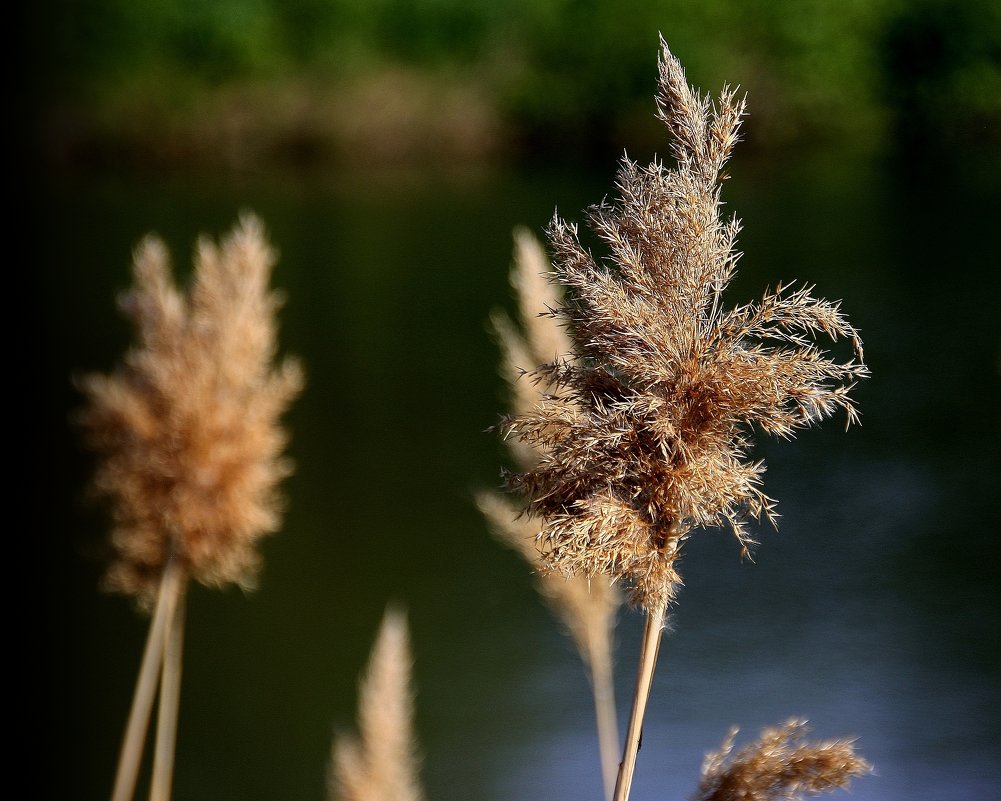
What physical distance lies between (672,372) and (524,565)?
384 centimetres

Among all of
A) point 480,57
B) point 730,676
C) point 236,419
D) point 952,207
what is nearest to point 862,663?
point 730,676

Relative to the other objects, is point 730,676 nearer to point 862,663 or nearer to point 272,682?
point 862,663

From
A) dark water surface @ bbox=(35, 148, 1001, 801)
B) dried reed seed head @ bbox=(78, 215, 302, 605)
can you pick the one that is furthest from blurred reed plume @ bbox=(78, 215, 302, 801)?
dark water surface @ bbox=(35, 148, 1001, 801)

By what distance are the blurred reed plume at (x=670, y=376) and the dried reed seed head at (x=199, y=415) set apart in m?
0.48

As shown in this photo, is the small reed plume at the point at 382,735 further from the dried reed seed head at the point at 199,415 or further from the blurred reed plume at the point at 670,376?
the dried reed seed head at the point at 199,415

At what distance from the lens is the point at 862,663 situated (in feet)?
12.1

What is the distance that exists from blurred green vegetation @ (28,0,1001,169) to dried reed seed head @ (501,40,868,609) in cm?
488

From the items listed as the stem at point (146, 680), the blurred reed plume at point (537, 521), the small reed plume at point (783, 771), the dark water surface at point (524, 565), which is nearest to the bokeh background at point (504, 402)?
the dark water surface at point (524, 565)

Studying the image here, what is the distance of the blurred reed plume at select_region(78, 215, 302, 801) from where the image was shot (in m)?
1.17

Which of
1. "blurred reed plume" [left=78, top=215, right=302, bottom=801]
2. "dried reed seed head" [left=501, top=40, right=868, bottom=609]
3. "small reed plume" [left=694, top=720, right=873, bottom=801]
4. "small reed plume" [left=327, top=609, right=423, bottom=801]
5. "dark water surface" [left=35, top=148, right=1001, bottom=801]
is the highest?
"dark water surface" [left=35, top=148, right=1001, bottom=801]

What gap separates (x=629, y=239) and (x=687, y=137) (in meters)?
0.08

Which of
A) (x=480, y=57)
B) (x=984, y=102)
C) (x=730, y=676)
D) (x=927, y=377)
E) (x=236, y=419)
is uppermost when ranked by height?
(x=480, y=57)

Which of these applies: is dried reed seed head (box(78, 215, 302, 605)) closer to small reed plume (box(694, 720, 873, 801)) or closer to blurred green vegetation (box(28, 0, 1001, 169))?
small reed plume (box(694, 720, 873, 801))

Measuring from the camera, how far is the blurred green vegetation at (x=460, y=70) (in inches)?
254
